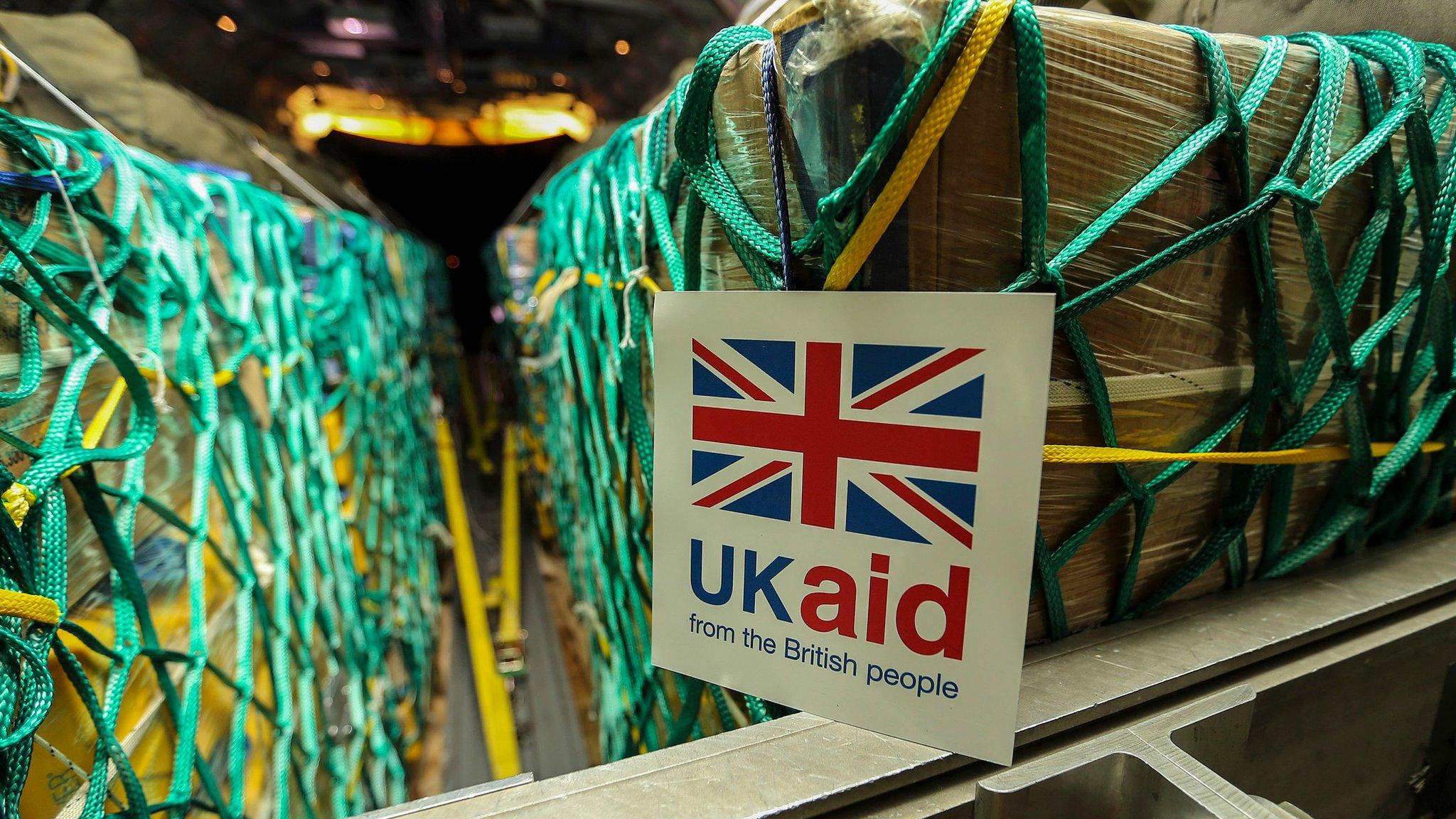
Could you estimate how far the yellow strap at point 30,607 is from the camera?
1.17 feet

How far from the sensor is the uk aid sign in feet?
1.05

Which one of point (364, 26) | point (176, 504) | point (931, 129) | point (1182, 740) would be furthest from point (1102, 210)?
point (364, 26)

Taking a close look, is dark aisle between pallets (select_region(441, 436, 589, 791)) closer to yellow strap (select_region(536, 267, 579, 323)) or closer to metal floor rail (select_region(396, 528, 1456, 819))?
yellow strap (select_region(536, 267, 579, 323))

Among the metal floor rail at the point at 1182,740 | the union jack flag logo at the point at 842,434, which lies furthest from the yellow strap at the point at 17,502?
the union jack flag logo at the point at 842,434

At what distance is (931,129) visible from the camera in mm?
301

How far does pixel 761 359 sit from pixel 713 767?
0.82 feet

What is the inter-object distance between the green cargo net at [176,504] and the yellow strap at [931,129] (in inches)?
20.5

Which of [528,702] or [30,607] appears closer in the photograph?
[30,607]

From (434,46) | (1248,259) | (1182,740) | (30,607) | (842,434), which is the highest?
(434,46)

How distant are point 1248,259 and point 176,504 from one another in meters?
1.02

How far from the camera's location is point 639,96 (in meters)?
2.60

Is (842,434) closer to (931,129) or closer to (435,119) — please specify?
(931,129)

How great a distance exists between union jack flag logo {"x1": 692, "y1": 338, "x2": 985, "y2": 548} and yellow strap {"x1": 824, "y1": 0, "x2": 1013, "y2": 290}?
6 cm

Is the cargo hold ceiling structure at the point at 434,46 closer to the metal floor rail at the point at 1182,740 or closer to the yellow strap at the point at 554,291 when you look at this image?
the yellow strap at the point at 554,291
